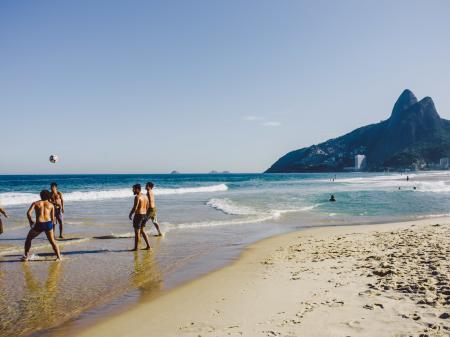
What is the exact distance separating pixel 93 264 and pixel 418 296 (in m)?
6.95

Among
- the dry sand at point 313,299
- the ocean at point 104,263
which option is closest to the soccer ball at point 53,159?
the ocean at point 104,263

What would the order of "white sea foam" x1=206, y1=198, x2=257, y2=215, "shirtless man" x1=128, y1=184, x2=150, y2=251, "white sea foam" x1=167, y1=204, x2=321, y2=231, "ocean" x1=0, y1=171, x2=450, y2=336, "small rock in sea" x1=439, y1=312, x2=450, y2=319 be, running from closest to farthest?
"small rock in sea" x1=439, y1=312, x2=450, y2=319 < "ocean" x1=0, y1=171, x2=450, y2=336 < "shirtless man" x1=128, y1=184, x2=150, y2=251 < "white sea foam" x1=167, y1=204, x2=321, y2=231 < "white sea foam" x1=206, y1=198, x2=257, y2=215

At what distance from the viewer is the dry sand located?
4570 mm

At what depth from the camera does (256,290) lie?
6422mm

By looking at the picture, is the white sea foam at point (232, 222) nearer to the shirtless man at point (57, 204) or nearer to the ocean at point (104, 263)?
the ocean at point (104, 263)

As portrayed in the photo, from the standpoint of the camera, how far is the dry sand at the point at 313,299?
4.57 meters

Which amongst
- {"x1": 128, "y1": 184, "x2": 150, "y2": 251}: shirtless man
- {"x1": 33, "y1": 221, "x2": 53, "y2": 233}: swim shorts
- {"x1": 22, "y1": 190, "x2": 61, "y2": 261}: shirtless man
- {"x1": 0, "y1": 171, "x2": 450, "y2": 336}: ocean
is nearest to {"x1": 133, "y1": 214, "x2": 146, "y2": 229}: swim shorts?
{"x1": 128, "y1": 184, "x2": 150, "y2": 251}: shirtless man

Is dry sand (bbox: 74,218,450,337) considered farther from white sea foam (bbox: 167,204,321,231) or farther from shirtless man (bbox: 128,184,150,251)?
white sea foam (bbox: 167,204,321,231)

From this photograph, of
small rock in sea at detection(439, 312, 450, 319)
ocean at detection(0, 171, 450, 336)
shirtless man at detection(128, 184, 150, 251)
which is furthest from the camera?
shirtless man at detection(128, 184, 150, 251)

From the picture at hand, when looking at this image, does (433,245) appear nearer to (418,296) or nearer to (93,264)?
(418,296)

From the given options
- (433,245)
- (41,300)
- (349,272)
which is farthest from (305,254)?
(41,300)

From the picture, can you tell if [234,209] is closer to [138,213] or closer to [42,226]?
[138,213]

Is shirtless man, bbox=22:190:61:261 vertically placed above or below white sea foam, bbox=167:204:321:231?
above

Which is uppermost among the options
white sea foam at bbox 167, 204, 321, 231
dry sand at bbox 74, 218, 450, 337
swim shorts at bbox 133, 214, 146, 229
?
swim shorts at bbox 133, 214, 146, 229
